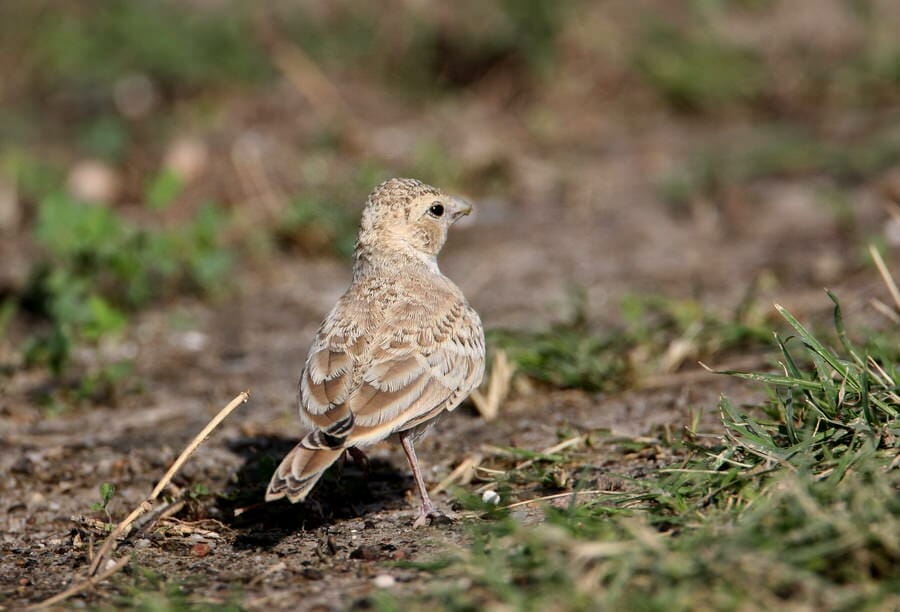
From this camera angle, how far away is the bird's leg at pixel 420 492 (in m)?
4.35

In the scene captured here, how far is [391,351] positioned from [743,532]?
169 cm

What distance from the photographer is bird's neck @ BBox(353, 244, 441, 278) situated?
5129mm

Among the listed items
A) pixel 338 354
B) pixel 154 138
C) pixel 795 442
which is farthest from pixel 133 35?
pixel 795 442

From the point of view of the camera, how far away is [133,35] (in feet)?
36.3

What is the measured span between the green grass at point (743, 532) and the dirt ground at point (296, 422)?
459mm

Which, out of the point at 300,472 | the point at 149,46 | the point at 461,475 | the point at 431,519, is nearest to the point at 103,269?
the point at 461,475

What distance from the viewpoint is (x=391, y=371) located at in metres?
4.33

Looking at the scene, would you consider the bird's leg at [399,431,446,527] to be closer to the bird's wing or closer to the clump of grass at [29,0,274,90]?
the bird's wing

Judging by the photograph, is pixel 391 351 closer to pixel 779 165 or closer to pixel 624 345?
pixel 624 345

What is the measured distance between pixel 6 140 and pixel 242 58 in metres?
2.25

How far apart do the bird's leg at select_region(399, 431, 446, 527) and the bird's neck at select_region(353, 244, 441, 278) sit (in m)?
0.90

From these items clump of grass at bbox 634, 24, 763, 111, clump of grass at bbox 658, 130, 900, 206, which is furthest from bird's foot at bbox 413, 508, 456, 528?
clump of grass at bbox 634, 24, 763, 111

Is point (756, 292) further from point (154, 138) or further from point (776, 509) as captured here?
point (154, 138)

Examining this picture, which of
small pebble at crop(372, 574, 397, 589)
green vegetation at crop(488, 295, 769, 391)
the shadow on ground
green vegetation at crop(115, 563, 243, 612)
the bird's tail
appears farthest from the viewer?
green vegetation at crop(488, 295, 769, 391)
